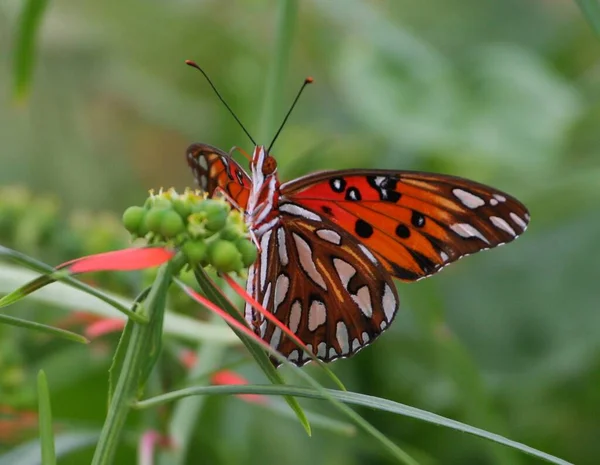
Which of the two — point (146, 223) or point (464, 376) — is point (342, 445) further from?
point (146, 223)

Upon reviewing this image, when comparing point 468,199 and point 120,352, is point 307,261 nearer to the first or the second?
point 468,199

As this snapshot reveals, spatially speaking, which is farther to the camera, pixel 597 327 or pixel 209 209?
pixel 597 327

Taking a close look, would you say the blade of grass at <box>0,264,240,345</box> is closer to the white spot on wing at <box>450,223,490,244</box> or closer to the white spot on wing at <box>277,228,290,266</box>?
the white spot on wing at <box>277,228,290,266</box>

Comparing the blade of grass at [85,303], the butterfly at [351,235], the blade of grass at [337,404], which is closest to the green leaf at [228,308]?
the blade of grass at [337,404]

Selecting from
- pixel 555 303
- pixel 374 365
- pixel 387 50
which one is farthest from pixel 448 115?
pixel 374 365

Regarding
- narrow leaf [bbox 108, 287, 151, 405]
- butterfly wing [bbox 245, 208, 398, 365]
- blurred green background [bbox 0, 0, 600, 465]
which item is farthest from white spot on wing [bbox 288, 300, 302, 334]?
narrow leaf [bbox 108, 287, 151, 405]

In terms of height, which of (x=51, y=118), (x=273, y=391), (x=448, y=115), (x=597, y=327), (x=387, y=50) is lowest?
(x=273, y=391)

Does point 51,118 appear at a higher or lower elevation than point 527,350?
higher
